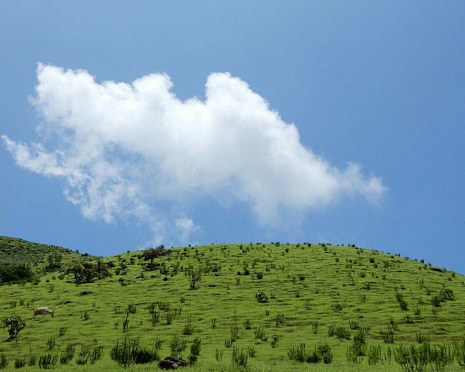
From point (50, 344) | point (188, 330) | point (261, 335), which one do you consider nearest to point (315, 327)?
point (261, 335)

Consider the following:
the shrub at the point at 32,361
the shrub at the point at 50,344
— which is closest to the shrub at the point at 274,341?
the shrub at the point at 32,361

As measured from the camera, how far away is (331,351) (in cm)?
1243

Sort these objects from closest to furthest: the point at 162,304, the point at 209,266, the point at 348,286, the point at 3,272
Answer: the point at 162,304
the point at 348,286
the point at 209,266
the point at 3,272

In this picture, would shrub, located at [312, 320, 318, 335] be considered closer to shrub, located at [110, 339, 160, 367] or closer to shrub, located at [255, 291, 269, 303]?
shrub, located at [255, 291, 269, 303]

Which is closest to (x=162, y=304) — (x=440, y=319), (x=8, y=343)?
(x=8, y=343)

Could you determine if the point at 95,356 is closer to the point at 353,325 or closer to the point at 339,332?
the point at 339,332

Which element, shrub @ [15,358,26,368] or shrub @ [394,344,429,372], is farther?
shrub @ [15,358,26,368]

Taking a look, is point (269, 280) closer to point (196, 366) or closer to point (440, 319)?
point (440, 319)

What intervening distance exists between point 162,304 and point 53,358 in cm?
931

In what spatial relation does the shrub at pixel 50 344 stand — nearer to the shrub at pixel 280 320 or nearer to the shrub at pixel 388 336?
the shrub at pixel 280 320

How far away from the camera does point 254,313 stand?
1884cm

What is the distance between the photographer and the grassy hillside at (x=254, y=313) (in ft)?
40.3

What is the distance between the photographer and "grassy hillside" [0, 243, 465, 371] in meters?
12.3

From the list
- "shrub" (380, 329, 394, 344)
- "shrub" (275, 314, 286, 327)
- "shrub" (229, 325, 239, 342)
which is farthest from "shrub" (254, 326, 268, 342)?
"shrub" (380, 329, 394, 344)
